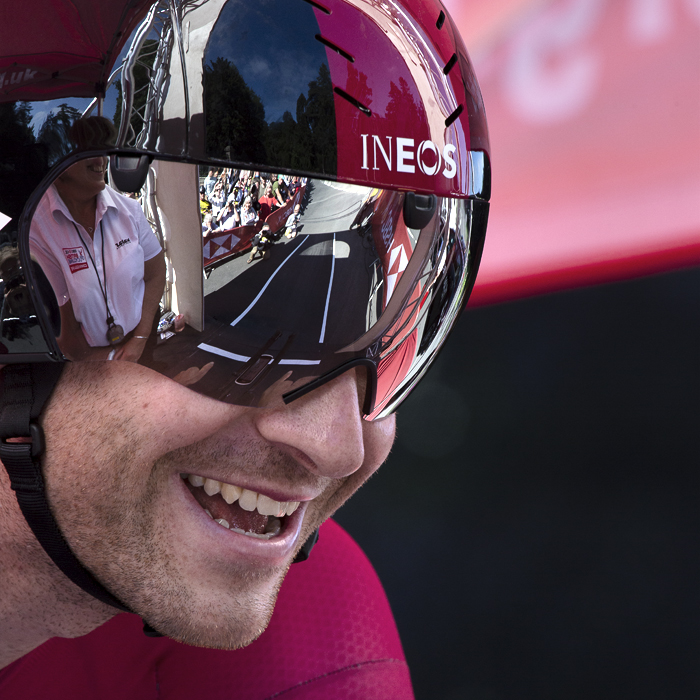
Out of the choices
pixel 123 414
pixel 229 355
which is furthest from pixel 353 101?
pixel 123 414

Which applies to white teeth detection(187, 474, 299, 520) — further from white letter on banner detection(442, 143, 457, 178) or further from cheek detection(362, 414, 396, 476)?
white letter on banner detection(442, 143, 457, 178)

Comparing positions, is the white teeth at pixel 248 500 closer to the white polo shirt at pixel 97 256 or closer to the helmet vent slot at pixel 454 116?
the white polo shirt at pixel 97 256

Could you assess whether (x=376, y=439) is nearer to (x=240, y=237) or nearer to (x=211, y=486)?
(x=211, y=486)

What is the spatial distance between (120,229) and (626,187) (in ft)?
5.33

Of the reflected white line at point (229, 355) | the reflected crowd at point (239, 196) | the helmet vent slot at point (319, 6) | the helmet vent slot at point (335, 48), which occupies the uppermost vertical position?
the helmet vent slot at point (319, 6)

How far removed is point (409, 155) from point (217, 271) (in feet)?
0.68

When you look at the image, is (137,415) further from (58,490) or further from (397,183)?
(397,183)

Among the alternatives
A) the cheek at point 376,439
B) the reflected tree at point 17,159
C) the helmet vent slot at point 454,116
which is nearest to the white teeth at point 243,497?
the cheek at point 376,439

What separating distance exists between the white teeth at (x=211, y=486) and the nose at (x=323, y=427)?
0.10m

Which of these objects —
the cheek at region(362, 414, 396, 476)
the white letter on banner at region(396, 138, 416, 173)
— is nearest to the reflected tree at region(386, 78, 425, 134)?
the white letter on banner at region(396, 138, 416, 173)

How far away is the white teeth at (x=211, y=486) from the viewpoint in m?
0.82

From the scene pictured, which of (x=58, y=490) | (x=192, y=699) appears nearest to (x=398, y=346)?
(x=58, y=490)

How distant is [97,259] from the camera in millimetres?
647

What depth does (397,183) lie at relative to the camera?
672 mm
